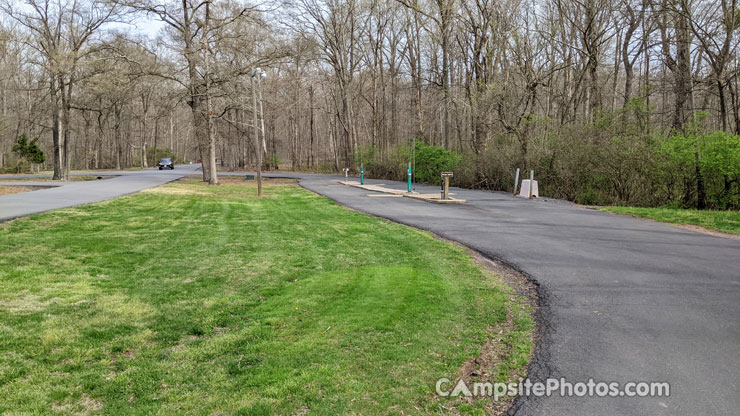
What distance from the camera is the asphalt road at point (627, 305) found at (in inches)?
128

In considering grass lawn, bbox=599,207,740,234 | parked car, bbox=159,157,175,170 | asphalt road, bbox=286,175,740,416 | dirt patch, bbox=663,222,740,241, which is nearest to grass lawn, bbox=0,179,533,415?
asphalt road, bbox=286,175,740,416

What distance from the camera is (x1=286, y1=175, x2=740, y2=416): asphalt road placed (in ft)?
10.6

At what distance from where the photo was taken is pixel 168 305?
18.2 feet

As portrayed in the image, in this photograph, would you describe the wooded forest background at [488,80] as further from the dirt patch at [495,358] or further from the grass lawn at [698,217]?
A: the dirt patch at [495,358]

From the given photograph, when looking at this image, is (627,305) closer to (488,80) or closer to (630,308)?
(630,308)

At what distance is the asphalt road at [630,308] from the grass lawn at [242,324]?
1.56 feet

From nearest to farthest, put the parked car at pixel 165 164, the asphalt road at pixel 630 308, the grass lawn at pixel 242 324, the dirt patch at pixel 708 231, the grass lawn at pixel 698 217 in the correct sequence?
the asphalt road at pixel 630 308
the grass lawn at pixel 242 324
the dirt patch at pixel 708 231
the grass lawn at pixel 698 217
the parked car at pixel 165 164

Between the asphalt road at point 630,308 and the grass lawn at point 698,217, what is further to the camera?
the grass lawn at point 698,217

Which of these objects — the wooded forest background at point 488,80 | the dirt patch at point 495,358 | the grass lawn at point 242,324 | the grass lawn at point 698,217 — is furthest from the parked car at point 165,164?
the dirt patch at point 495,358

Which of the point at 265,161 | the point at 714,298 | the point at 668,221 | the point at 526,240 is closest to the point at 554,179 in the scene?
the point at 668,221

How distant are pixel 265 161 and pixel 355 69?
70.9ft

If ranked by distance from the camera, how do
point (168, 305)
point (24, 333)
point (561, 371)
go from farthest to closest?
1. point (168, 305)
2. point (24, 333)
3. point (561, 371)

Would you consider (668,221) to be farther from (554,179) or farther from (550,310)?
(550,310)

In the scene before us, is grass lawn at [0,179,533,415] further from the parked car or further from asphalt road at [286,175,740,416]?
the parked car
